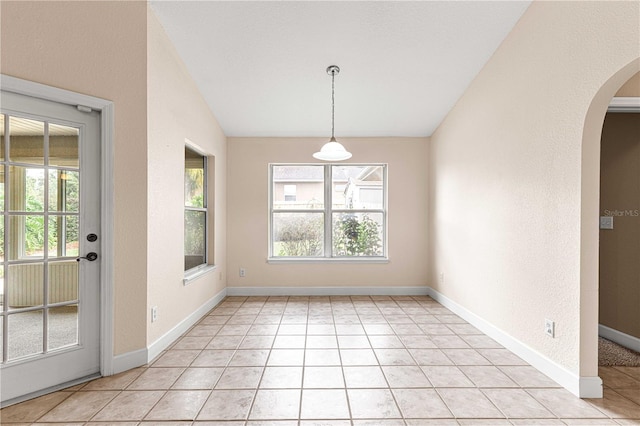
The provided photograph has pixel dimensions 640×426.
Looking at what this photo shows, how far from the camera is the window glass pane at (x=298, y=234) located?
5059 millimetres

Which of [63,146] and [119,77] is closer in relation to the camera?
[63,146]

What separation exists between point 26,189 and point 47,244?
1.29ft

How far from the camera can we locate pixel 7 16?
78.9 inches

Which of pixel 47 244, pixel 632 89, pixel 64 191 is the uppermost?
pixel 632 89

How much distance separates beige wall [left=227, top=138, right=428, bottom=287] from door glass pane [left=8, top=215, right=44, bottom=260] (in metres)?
2.79

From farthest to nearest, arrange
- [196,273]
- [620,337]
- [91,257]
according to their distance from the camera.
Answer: [196,273], [620,337], [91,257]

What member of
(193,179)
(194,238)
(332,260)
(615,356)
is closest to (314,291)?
(332,260)

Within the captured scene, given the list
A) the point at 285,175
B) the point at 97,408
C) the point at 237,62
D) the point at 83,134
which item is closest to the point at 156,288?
the point at 97,408

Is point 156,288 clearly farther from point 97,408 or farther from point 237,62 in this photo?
point 237,62

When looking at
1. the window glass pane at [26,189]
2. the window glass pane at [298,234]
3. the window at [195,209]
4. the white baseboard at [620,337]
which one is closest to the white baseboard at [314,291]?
the window glass pane at [298,234]

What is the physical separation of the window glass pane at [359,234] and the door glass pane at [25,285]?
3.62m

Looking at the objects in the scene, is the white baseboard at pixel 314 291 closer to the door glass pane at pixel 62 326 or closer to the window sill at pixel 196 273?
the window sill at pixel 196 273

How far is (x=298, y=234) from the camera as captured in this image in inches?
200

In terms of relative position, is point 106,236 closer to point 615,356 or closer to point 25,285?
point 25,285
